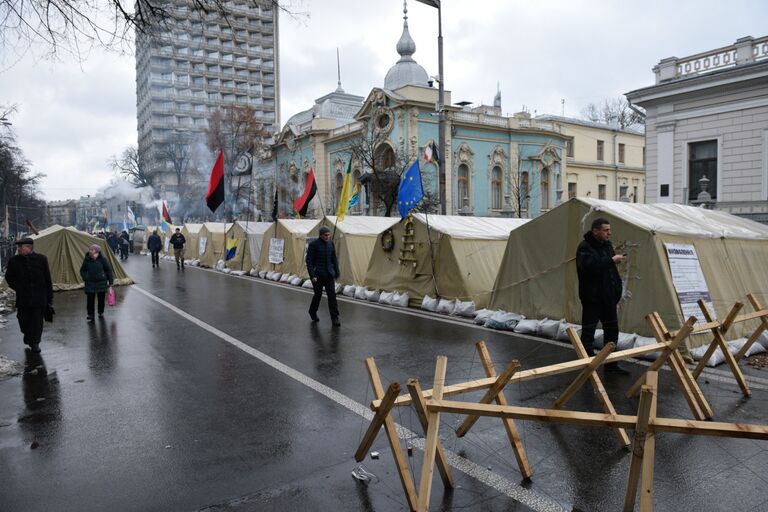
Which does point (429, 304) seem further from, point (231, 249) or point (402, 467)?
point (231, 249)

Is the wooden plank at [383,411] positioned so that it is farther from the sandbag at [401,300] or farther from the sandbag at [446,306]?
the sandbag at [401,300]

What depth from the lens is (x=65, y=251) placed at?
17.2 metres

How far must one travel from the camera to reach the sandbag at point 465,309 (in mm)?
10815

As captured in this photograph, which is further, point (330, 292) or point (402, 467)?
point (330, 292)

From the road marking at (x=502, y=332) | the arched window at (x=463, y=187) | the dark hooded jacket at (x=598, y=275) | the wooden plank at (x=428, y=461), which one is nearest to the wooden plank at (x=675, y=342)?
the wooden plank at (x=428, y=461)

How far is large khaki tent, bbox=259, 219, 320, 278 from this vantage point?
60.1ft

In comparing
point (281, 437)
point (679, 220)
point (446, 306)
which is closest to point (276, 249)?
point (446, 306)

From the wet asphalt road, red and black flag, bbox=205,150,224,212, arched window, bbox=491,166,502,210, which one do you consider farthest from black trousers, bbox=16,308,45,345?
arched window, bbox=491,166,502,210

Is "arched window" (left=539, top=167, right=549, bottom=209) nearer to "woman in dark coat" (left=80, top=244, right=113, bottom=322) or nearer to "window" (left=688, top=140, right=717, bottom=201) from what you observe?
"window" (left=688, top=140, right=717, bottom=201)

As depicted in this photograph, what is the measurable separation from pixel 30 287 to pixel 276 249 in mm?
11883

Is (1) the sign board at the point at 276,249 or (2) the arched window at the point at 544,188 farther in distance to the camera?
(2) the arched window at the point at 544,188

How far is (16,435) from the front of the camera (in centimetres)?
482

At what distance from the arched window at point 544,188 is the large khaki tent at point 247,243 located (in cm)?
2607

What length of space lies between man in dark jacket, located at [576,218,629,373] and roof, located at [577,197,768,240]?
1.49 m
